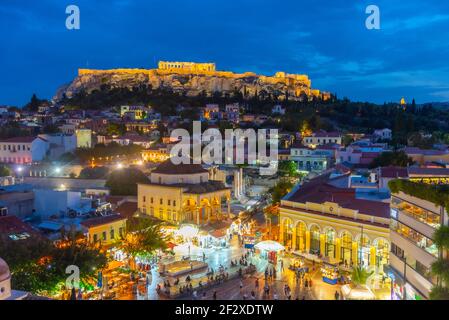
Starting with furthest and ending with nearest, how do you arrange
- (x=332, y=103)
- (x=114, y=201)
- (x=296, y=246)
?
(x=332, y=103)
(x=114, y=201)
(x=296, y=246)

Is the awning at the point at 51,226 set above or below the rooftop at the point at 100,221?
below

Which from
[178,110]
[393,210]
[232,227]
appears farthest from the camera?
[178,110]

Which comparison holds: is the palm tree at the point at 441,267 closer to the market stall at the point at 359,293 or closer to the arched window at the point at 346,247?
the market stall at the point at 359,293

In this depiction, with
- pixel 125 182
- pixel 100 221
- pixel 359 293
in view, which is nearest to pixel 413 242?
pixel 359 293

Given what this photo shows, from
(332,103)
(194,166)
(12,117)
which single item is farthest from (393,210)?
(332,103)

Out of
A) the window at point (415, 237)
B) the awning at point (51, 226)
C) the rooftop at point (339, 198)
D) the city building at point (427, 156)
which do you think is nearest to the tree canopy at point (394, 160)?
the city building at point (427, 156)

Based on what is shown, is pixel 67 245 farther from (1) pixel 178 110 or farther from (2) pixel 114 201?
(1) pixel 178 110

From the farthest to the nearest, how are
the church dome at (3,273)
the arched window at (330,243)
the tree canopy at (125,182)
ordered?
1. the tree canopy at (125,182)
2. the arched window at (330,243)
3. the church dome at (3,273)

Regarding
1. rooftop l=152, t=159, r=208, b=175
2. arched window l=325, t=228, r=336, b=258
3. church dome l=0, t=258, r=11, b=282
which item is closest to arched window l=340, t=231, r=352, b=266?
arched window l=325, t=228, r=336, b=258
